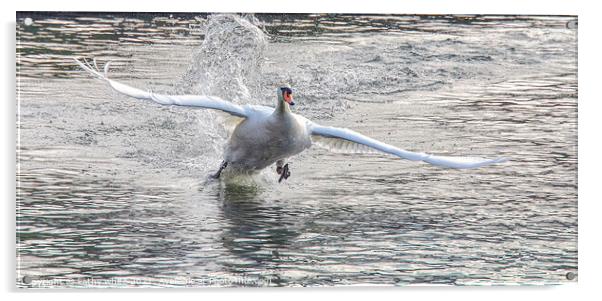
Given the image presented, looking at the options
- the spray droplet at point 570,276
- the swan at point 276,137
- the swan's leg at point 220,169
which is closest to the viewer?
the swan at point 276,137

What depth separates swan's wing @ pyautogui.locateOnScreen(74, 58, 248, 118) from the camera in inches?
240

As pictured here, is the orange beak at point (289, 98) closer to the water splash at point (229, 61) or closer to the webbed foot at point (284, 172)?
the water splash at point (229, 61)

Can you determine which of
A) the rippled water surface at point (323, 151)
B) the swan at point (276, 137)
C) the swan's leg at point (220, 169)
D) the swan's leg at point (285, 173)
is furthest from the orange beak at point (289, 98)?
the swan's leg at point (220, 169)

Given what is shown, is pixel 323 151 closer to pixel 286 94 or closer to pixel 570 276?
pixel 286 94

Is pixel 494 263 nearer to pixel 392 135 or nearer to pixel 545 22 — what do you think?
pixel 392 135

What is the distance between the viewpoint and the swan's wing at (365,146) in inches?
246

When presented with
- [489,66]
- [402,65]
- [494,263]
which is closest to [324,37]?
[402,65]

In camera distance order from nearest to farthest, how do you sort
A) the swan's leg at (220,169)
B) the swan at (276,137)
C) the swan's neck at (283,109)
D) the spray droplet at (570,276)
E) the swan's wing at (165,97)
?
1. the swan's wing at (165,97)
2. the swan at (276,137)
3. the spray droplet at (570,276)
4. the swan's neck at (283,109)
5. the swan's leg at (220,169)

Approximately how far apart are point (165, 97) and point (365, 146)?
3.40ft

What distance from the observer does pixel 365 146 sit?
6535mm

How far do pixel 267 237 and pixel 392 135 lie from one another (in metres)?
0.77

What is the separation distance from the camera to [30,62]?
6117 mm

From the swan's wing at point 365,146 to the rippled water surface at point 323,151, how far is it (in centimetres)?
8

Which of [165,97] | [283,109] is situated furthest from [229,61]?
[165,97]
